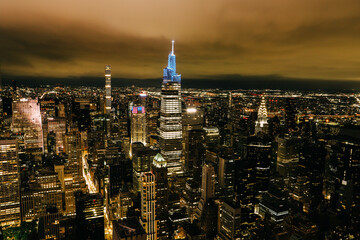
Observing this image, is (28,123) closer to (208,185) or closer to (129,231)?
(208,185)

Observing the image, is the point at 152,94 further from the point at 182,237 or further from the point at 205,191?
the point at 182,237

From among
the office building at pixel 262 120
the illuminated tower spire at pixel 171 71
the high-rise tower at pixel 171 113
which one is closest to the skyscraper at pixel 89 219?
the high-rise tower at pixel 171 113

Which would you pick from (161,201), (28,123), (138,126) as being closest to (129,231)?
(161,201)

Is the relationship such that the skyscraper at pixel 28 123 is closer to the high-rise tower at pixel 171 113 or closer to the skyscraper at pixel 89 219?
the high-rise tower at pixel 171 113

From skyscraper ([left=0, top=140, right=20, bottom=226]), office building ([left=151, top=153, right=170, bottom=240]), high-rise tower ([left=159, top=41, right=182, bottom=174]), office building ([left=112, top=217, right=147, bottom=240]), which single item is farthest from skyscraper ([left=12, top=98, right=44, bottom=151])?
office building ([left=112, top=217, right=147, bottom=240])

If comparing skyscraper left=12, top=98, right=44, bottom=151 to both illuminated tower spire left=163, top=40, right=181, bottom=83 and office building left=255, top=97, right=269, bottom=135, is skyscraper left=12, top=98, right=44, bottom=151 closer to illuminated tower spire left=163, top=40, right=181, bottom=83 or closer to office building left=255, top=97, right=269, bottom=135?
illuminated tower spire left=163, top=40, right=181, bottom=83
